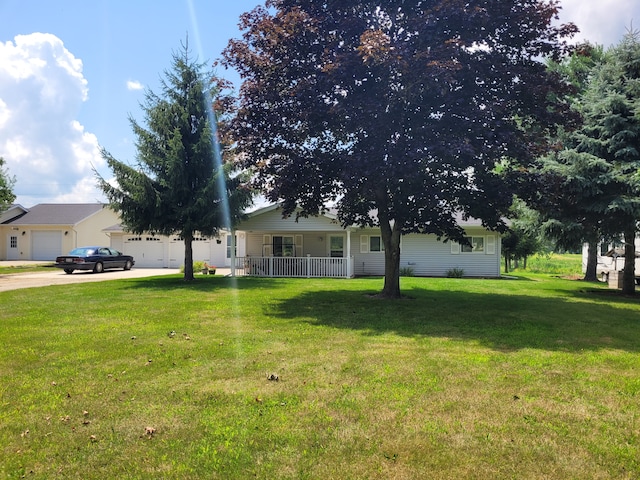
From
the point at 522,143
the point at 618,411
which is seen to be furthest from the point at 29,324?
the point at 522,143

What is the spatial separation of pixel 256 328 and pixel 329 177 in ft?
15.8

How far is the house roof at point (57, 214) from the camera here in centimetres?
3434

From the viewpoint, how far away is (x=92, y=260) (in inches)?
942

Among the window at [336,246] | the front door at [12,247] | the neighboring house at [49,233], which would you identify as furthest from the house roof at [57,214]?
the window at [336,246]

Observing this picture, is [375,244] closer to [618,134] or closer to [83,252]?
[618,134]

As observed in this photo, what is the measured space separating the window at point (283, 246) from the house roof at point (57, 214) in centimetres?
1841

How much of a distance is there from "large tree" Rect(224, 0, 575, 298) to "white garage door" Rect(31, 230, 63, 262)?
29.3m

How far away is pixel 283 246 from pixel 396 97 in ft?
51.6

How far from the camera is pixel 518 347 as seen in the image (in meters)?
6.55

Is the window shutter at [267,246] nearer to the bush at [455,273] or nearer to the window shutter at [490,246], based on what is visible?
the bush at [455,273]

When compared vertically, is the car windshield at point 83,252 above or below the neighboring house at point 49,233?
below

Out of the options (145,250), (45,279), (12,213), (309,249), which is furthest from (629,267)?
(12,213)

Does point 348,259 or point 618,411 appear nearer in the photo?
point 618,411

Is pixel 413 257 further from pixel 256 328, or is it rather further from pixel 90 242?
pixel 90 242
